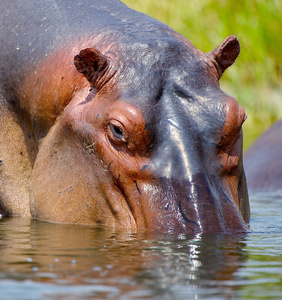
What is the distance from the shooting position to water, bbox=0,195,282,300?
3215 mm

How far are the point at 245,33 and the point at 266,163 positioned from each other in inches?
281

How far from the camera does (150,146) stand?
4926 millimetres

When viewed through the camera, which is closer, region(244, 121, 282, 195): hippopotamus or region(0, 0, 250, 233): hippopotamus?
region(0, 0, 250, 233): hippopotamus

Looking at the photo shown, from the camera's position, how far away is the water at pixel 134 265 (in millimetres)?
3215

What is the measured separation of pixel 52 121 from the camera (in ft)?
18.7

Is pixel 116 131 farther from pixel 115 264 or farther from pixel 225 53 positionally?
pixel 115 264

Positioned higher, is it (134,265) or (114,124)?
(114,124)

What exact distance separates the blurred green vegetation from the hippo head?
1037 centimetres

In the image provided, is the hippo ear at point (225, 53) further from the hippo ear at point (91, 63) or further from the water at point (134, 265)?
the water at point (134, 265)

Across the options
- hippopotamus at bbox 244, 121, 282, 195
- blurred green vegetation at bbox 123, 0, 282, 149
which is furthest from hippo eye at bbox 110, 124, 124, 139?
blurred green vegetation at bbox 123, 0, 282, 149

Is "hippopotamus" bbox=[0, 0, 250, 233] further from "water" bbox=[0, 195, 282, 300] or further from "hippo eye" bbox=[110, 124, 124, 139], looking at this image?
"water" bbox=[0, 195, 282, 300]

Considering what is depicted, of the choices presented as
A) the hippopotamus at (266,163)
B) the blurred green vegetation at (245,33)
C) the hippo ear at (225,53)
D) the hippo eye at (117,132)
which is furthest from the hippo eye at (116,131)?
the blurred green vegetation at (245,33)

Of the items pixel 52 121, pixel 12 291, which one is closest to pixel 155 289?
pixel 12 291

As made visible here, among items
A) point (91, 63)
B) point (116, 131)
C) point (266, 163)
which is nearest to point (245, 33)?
point (266, 163)
